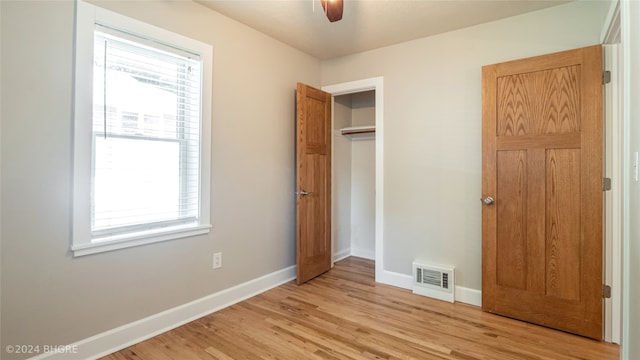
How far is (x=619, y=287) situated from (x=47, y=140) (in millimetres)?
3822

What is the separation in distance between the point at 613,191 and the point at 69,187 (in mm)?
3600

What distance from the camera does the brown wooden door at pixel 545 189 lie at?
2.23m

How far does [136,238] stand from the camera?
214 centimetres

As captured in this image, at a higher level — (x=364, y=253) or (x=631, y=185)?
(x=631, y=185)

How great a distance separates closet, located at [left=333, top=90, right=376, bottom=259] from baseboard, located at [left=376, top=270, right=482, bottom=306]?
1.00 meters

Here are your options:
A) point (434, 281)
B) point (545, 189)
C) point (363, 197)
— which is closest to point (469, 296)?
point (434, 281)

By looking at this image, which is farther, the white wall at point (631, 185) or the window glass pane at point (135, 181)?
the window glass pane at point (135, 181)

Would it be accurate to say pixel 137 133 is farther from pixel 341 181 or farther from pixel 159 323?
pixel 341 181

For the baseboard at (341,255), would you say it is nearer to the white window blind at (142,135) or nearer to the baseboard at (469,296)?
the baseboard at (469,296)

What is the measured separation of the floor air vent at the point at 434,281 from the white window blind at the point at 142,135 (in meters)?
2.15

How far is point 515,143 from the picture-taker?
249 cm

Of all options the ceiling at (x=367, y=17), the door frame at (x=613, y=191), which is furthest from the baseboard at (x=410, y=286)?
the ceiling at (x=367, y=17)

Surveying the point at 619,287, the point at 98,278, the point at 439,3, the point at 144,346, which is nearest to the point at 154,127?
the point at 98,278

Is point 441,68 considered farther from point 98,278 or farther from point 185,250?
point 98,278
